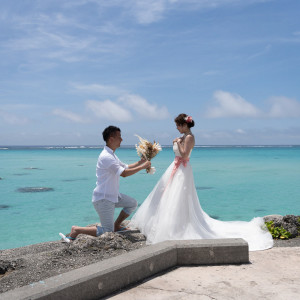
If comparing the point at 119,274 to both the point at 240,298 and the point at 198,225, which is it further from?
the point at 198,225

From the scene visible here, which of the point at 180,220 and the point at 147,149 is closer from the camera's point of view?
the point at 180,220

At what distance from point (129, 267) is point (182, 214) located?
1.97m

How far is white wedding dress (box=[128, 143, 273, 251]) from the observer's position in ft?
19.0

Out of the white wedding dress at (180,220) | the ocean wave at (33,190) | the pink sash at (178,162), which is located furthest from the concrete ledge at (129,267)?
the ocean wave at (33,190)

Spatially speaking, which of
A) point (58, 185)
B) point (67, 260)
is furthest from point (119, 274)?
point (58, 185)

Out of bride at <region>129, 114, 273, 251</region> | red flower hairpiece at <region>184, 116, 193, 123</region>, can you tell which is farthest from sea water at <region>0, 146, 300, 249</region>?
red flower hairpiece at <region>184, 116, 193, 123</region>

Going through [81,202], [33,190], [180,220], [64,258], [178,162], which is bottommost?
[81,202]

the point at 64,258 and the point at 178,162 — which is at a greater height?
the point at 178,162

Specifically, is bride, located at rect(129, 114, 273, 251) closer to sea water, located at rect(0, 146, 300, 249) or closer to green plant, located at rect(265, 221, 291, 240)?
green plant, located at rect(265, 221, 291, 240)

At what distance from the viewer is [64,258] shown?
15.5 feet

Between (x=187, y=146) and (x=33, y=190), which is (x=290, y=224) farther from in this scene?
(x=33, y=190)

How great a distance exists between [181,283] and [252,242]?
6.72ft

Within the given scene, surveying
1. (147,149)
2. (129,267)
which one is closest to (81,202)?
(147,149)

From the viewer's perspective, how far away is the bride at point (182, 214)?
5.82 metres
